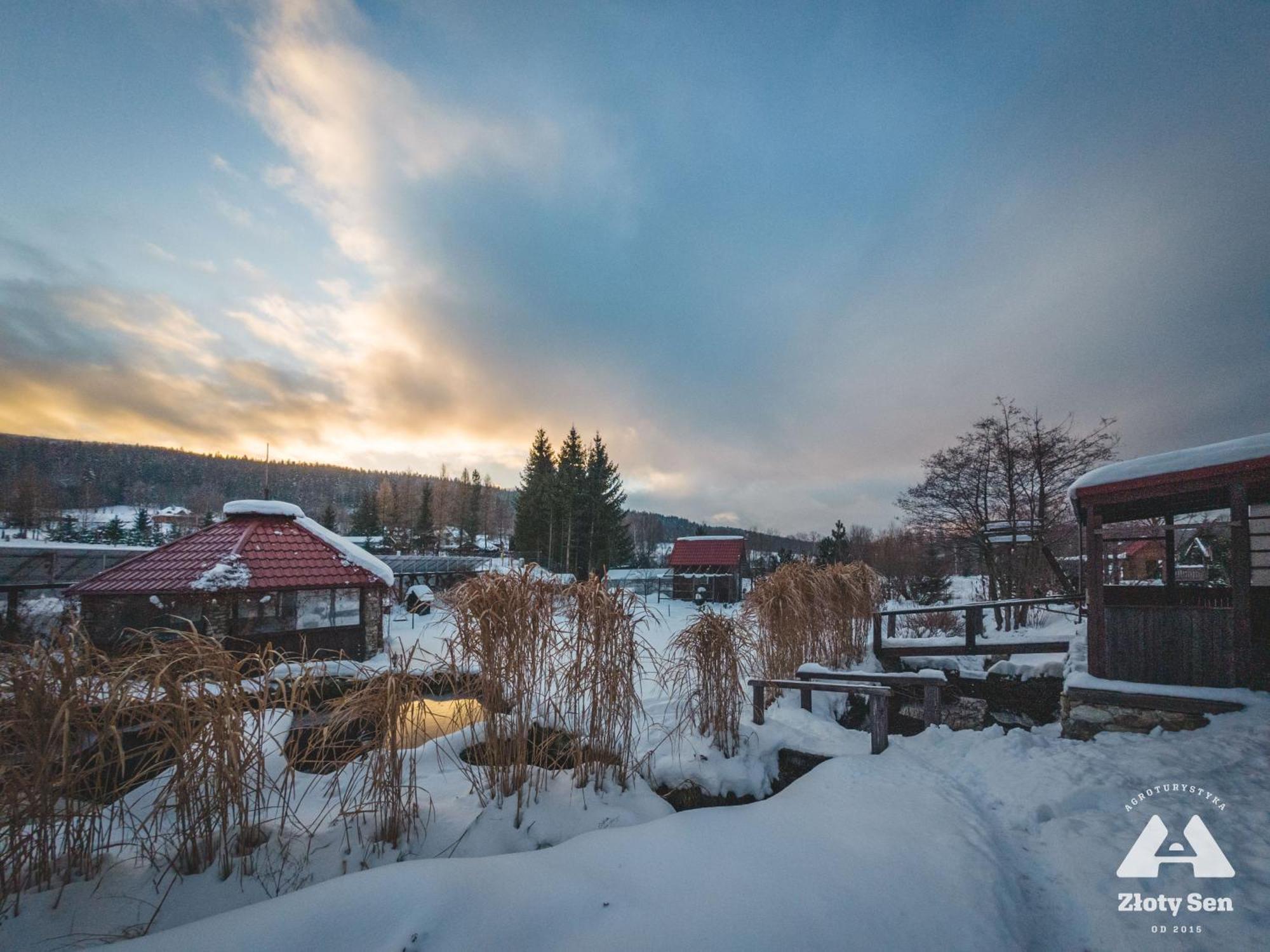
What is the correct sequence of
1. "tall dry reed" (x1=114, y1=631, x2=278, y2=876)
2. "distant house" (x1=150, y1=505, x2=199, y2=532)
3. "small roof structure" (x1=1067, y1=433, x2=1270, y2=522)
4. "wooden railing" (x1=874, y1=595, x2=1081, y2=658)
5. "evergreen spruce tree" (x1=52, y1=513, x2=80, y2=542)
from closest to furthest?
"tall dry reed" (x1=114, y1=631, x2=278, y2=876)
"small roof structure" (x1=1067, y1=433, x2=1270, y2=522)
"wooden railing" (x1=874, y1=595, x2=1081, y2=658)
"evergreen spruce tree" (x1=52, y1=513, x2=80, y2=542)
"distant house" (x1=150, y1=505, x2=199, y2=532)

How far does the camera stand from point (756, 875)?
2354 mm

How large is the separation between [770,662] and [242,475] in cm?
9144

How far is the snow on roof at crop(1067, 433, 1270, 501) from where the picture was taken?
419 centimetres

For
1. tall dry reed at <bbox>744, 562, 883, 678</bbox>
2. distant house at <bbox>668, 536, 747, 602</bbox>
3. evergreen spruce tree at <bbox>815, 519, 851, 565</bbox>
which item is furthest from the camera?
distant house at <bbox>668, 536, 747, 602</bbox>

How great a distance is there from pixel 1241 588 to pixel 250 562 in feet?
44.4

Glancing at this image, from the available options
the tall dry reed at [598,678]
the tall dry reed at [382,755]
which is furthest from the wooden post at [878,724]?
the tall dry reed at [382,755]

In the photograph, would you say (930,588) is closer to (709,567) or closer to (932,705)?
(709,567)

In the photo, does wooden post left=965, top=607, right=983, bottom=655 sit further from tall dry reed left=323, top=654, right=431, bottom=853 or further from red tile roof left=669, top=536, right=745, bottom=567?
red tile roof left=669, top=536, right=745, bottom=567

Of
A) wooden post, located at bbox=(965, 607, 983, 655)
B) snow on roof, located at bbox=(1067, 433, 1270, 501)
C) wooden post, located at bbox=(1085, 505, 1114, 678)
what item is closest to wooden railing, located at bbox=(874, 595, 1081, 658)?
wooden post, located at bbox=(965, 607, 983, 655)

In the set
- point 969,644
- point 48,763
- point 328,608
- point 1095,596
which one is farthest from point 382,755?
point 328,608

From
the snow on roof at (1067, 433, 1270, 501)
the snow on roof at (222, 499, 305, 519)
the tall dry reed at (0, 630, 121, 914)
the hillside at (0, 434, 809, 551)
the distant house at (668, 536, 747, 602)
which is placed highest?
the hillside at (0, 434, 809, 551)

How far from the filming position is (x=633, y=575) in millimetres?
24453

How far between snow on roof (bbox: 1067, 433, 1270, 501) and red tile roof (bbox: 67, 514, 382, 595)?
11.9 meters

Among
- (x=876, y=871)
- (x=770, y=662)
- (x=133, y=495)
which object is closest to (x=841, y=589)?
(x=770, y=662)
